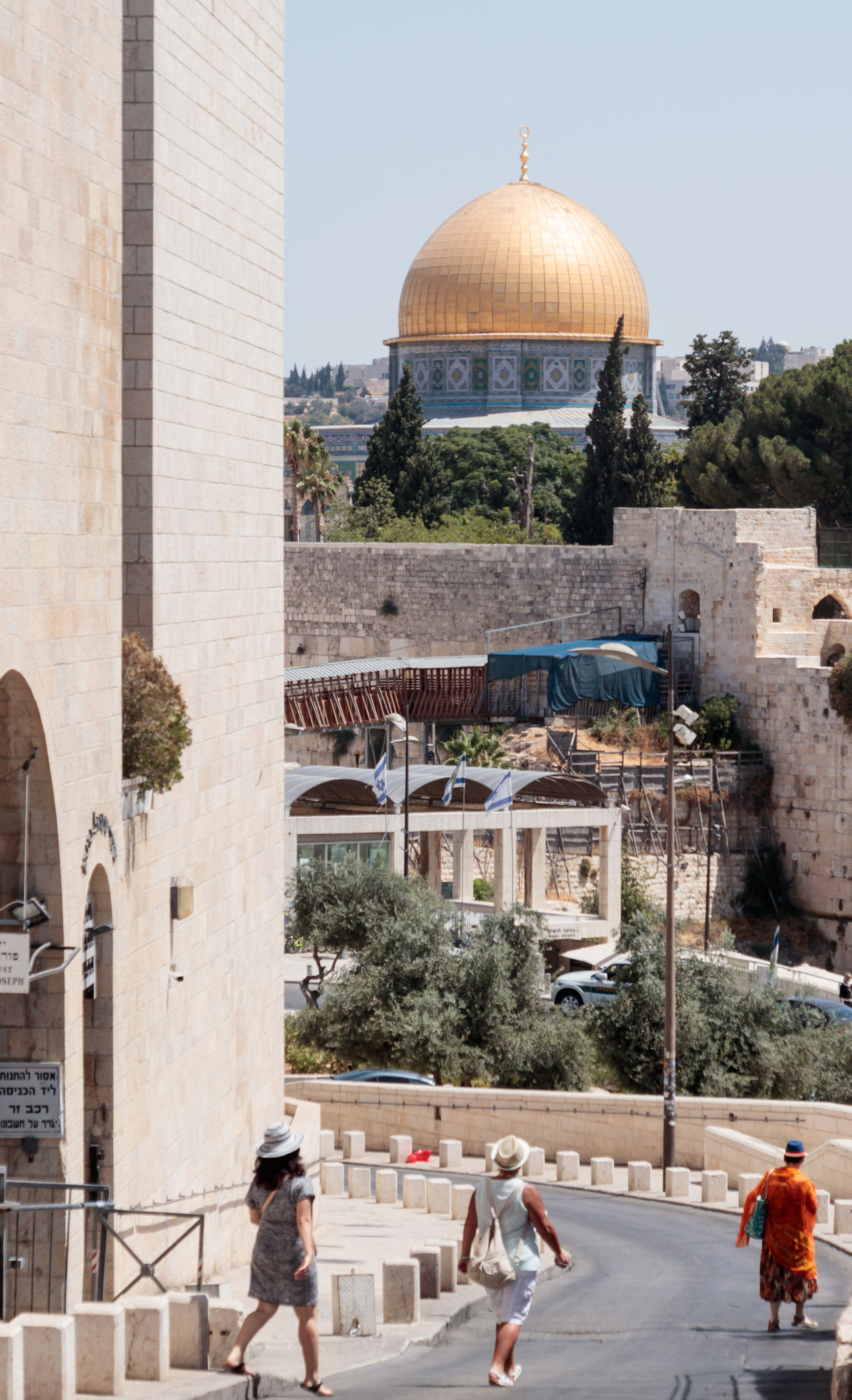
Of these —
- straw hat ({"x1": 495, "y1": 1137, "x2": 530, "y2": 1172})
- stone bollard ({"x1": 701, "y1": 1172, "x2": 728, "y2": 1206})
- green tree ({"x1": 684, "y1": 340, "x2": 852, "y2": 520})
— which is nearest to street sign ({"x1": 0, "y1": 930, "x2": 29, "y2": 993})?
straw hat ({"x1": 495, "y1": 1137, "x2": 530, "y2": 1172})

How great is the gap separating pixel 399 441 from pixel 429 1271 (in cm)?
3729

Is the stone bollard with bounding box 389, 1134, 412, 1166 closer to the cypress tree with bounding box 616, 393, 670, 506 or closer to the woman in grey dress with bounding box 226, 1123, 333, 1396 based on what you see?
the woman in grey dress with bounding box 226, 1123, 333, 1396

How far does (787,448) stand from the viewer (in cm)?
3862

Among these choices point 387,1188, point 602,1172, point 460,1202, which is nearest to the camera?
point 460,1202

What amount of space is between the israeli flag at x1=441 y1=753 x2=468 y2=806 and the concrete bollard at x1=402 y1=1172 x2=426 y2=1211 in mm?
12057

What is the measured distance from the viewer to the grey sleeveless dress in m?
6.88

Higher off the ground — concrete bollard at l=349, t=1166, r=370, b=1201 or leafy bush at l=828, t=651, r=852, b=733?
leafy bush at l=828, t=651, r=852, b=733

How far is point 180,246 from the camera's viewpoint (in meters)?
9.94

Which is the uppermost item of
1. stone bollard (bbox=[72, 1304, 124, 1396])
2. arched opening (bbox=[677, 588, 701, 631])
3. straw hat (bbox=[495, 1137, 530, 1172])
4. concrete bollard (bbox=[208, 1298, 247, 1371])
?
arched opening (bbox=[677, 588, 701, 631])

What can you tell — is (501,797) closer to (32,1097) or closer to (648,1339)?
(648,1339)

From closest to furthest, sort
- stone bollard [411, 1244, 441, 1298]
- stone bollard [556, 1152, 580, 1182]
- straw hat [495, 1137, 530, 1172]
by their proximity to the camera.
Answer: straw hat [495, 1137, 530, 1172] → stone bollard [411, 1244, 441, 1298] → stone bollard [556, 1152, 580, 1182]

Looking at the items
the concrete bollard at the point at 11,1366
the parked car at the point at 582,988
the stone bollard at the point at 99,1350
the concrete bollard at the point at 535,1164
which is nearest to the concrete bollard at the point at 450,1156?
the concrete bollard at the point at 535,1164

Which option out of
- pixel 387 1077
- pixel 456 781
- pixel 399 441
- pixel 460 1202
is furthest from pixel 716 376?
pixel 460 1202

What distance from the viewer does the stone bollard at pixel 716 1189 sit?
13961mm
